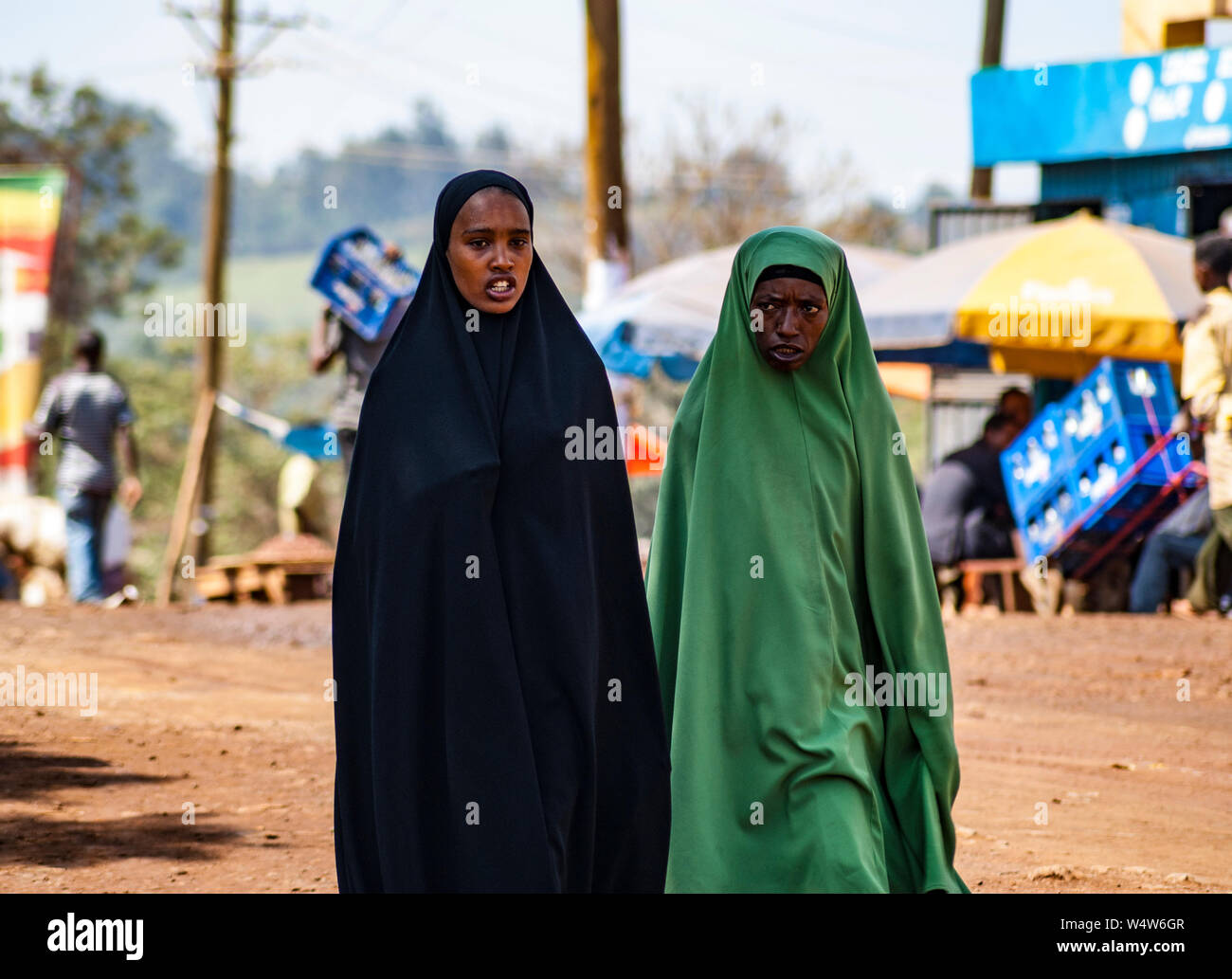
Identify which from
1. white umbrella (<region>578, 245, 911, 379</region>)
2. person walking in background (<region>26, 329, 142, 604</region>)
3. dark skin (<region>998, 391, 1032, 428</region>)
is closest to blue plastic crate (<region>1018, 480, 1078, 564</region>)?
dark skin (<region>998, 391, 1032, 428</region>)

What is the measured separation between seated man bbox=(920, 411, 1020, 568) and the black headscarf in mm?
7707

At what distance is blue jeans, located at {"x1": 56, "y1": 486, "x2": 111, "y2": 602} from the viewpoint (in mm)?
10977

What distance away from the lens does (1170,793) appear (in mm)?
6578

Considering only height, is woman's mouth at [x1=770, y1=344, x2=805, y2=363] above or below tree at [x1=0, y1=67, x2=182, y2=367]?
below

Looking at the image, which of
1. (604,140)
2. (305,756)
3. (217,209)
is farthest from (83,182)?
(305,756)

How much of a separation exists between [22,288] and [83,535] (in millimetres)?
3103

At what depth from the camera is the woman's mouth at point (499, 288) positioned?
3654mm

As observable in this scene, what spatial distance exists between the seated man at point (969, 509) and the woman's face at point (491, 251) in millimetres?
7827

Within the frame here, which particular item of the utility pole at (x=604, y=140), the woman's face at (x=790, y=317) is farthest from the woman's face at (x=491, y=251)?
the utility pole at (x=604, y=140)

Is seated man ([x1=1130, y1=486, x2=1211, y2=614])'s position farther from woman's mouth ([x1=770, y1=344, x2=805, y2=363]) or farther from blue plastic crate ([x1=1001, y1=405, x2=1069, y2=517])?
woman's mouth ([x1=770, y1=344, x2=805, y2=363])

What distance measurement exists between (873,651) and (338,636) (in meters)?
1.37

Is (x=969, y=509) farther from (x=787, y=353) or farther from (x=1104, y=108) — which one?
(x=787, y=353)
